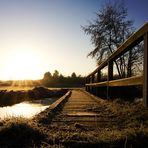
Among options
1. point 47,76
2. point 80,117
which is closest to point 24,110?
point 80,117

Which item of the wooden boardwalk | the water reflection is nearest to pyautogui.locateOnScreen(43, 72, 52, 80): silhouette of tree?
the water reflection

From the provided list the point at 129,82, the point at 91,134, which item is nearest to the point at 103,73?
the point at 129,82

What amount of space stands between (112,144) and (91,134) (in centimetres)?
38

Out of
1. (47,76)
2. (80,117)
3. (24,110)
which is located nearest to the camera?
(80,117)

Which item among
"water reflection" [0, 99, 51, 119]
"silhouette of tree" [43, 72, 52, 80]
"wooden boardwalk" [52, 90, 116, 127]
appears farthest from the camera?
"silhouette of tree" [43, 72, 52, 80]

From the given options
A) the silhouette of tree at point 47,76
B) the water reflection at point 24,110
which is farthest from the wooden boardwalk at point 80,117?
the silhouette of tree at point 47,76

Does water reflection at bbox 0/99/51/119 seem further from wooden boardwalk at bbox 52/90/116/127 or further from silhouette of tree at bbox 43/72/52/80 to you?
silhouette of tree at bbox 43/72/52/80

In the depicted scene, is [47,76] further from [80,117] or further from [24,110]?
[80,117]

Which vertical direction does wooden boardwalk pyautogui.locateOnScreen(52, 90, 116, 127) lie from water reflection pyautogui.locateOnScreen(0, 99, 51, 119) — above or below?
above

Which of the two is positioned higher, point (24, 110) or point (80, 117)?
point (80, 117)

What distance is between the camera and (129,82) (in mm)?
4547

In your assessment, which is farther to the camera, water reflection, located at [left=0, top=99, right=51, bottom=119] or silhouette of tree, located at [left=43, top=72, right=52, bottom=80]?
silhouette of tree, located at [left=43, top=72, right=52, bottom=80]

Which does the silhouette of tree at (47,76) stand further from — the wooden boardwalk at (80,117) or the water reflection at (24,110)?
the wooden boardwalk at (80,117)

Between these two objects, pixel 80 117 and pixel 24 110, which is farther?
pixel 24 110
